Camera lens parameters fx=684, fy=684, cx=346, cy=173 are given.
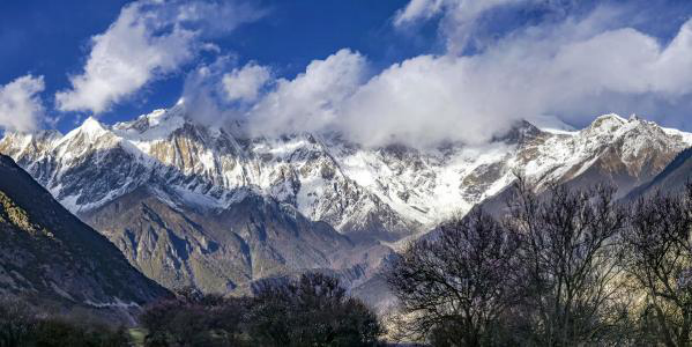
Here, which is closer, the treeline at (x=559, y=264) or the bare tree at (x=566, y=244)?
the bare tree at (x=566, y=244)

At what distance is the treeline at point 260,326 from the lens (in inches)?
3155

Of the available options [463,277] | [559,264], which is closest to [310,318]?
[463,277]

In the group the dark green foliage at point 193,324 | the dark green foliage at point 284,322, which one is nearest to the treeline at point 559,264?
the dark green foliage at point 284,322

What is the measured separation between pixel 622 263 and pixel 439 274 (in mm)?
8859

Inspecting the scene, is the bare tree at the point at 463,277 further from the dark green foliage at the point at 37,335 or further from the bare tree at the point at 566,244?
the dark green foliage at the point at 37,335

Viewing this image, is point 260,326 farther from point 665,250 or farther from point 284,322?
point 665,250

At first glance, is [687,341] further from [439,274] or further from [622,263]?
[439,274]

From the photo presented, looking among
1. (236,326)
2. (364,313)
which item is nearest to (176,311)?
(236,326)

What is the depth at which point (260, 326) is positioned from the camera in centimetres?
9988

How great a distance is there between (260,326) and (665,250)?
3015 inches

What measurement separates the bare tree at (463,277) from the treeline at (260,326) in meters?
51.0

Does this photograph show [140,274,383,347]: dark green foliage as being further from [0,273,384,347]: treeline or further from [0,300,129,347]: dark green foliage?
[0,300,129,347]: dark green foliage

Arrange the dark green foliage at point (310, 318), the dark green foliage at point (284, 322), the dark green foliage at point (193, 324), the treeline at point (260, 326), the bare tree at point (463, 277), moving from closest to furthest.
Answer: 1. the bare tree at point (463, 277)
2. the treeline at point (260, 326)
3. the dark green foliage at point (310, 318)
4. the dark green foliage at point (284, 322)
5. the dark green foliage at point (193, 324)

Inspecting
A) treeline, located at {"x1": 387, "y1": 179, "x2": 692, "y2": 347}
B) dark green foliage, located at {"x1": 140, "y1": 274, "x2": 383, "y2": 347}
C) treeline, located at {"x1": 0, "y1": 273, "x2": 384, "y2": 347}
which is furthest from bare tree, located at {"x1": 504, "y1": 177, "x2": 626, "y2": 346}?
dark green foliage, located at {"x1": 140, "y1": 274, "x2": 383, "y2": 347}
